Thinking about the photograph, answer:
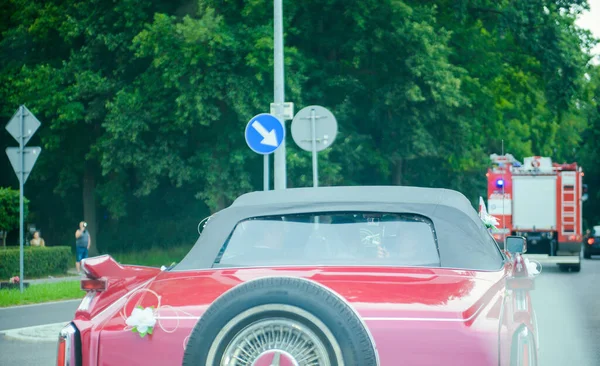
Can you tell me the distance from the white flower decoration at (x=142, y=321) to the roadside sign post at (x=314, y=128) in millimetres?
11249

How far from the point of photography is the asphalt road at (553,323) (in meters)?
9.85

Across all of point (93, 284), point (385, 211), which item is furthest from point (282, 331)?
point (93, 284)

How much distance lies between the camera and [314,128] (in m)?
15.9

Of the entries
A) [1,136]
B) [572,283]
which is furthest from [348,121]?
[1,136]

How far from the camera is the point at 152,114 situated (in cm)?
2900

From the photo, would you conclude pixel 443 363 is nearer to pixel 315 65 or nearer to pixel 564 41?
pixel 315 65

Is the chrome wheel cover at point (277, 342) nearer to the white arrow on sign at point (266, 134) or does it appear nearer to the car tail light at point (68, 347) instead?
the car tail light at point (68, 347)

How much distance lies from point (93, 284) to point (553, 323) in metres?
9.16

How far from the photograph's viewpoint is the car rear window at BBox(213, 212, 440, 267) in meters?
5.10

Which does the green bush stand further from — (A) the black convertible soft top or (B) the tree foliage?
(A) the black convertible soft top

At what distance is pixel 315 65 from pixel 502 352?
26002 millimetres

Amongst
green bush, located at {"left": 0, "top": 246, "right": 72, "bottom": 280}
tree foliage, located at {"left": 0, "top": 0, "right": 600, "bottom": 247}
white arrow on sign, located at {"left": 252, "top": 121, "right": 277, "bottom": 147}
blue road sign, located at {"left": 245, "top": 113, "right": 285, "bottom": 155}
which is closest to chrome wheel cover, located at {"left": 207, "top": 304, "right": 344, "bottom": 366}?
blue road sign, located at {"left": 245, "top": 113, "right": 285, "bottom": 155}

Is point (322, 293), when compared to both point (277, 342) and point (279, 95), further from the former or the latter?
point (279, 95)

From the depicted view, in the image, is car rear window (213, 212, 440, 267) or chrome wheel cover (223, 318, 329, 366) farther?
car rear window (213, 212, 440, 267)
